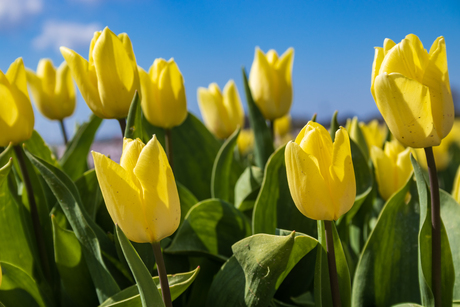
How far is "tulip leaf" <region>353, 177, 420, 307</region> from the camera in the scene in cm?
72

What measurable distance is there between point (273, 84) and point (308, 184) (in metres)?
0.72

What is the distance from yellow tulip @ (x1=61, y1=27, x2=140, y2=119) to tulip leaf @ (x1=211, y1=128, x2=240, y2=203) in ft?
0.95

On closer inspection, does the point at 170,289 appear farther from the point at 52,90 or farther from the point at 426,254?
the point at 52,90

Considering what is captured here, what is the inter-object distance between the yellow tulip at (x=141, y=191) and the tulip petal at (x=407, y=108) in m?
0.30

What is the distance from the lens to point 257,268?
1.87ft

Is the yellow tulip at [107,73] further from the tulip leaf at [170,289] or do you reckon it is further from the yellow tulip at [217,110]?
the yellow tulip at [217,110]

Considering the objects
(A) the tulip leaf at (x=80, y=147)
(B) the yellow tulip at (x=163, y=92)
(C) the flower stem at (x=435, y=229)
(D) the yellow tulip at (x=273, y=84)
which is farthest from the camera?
(D) the yellow tulip at (x=273, y=84)

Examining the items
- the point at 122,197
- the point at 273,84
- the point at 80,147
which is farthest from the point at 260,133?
the point at 122,197

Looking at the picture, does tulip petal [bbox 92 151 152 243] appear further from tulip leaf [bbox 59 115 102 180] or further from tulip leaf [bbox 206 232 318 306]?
tulip leaf [bbox 59 115 102 180]

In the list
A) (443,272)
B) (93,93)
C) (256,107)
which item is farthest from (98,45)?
(443,272)

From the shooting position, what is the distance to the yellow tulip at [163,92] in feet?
2.82

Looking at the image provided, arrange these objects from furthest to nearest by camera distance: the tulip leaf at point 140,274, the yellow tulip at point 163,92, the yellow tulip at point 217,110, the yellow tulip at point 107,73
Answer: the yellow tulip at point 217,110 < the yellow tulip at point 163,92 < the yellow tulip at point 107,73 < the tulip leaf at point 140,274

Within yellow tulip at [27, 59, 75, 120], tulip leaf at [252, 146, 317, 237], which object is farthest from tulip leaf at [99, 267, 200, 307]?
yellow tulip at [27, 59, 75, 120]

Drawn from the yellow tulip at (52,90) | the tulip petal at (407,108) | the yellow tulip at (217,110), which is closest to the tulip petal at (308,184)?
the tulip petal at (407,108)
